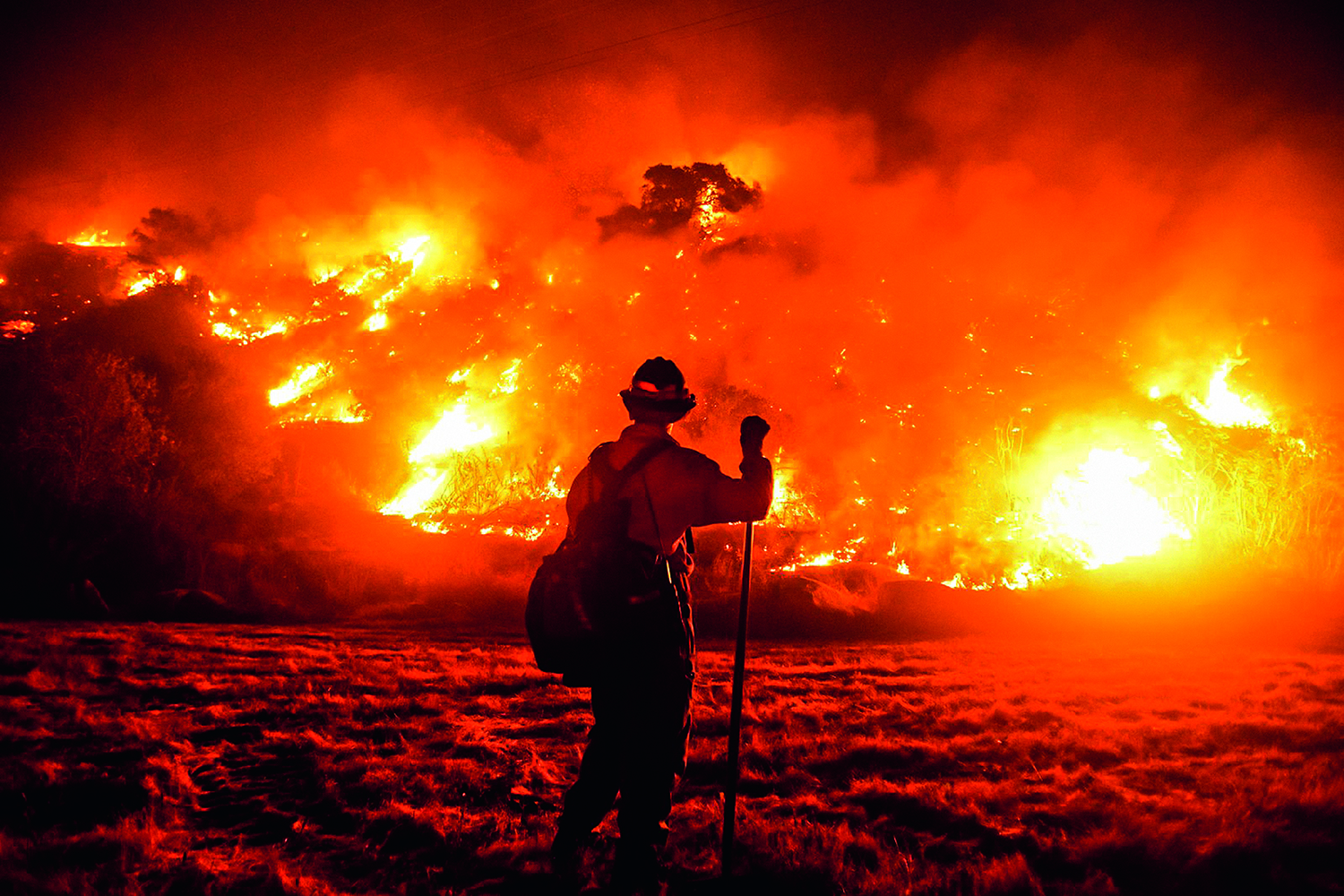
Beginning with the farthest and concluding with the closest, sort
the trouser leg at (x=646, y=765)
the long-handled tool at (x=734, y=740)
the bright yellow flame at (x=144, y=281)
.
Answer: the bright yellow flame at (x=144, y=281) < the long-handled tool at (x=734, y=740) < the trouser leg at (x=646, y=765)

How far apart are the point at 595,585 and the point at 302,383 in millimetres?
24415

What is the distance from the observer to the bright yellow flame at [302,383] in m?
23.8

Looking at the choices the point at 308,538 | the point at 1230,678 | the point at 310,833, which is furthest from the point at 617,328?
the point at 310,833

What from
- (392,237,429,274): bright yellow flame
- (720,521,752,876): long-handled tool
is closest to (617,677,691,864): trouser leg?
(720,521,752,876): long-handled tool

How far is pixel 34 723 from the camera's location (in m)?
5.59

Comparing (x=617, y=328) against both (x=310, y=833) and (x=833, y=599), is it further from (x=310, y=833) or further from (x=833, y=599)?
(x=310, y=833)

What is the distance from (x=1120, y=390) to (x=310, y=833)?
19093 millimetres

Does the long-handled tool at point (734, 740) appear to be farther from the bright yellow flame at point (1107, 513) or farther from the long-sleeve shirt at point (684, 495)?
the bright yellow flame at point (1107, 513)

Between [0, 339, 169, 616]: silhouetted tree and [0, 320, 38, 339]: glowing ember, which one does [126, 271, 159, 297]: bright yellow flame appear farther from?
[0, 339, 169, 616]: silhouetted tree

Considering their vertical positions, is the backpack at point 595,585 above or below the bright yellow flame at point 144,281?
below

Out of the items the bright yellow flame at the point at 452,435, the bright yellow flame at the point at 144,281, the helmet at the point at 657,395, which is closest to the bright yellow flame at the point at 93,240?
the bright yellow flame at the point at 144,281

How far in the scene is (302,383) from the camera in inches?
960

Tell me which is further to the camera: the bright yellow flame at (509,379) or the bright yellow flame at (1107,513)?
the bright yellow flame at (509,379)

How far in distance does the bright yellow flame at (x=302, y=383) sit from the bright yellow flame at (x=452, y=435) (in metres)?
4.99
